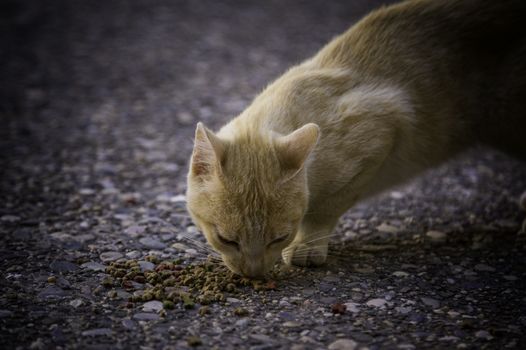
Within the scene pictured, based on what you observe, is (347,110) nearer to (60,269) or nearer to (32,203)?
(60,269)

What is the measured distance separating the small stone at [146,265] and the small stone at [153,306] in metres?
0.39

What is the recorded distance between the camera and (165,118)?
19.1ft

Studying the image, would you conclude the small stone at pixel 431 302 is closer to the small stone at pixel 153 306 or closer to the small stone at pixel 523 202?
the small stone at pixel 153 306

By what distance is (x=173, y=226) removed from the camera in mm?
3834

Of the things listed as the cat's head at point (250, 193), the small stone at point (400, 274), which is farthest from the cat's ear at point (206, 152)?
the small stone at point (400, 274)

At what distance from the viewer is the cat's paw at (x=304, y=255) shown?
333 cm

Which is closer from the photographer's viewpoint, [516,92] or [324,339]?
[324,339]

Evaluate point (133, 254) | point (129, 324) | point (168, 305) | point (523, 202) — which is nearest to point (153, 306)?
point (168, 305)

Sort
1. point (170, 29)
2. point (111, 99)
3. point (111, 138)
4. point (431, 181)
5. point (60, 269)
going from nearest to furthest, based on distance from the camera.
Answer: point (60, 269)
point (431, 181)
point (111, 138)
point (111, 99)
point (170, 29)

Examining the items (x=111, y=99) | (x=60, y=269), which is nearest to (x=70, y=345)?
(x=60, y=269)

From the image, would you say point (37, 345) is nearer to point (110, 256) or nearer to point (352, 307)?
point (110, 256)

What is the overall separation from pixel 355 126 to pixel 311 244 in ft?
2.52

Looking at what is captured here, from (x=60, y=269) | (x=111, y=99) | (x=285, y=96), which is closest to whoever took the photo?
(x=60, y=269)

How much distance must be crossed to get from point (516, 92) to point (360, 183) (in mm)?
1319
